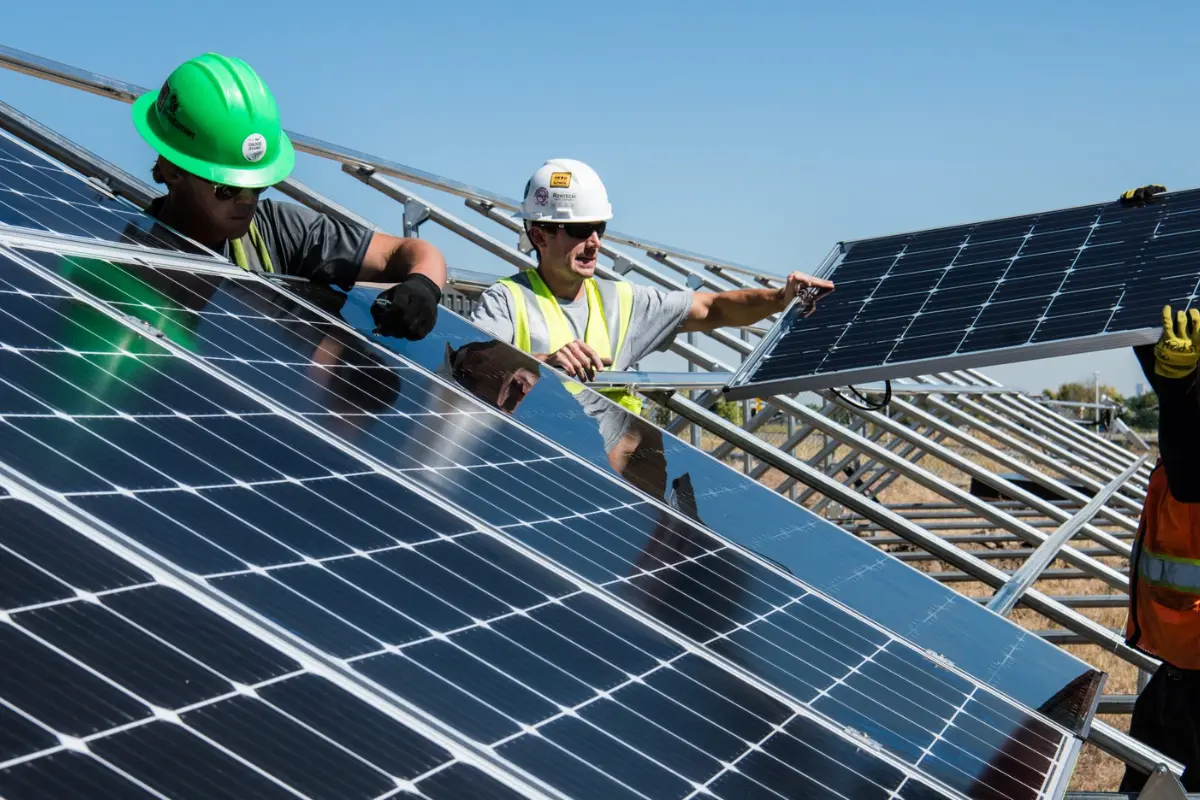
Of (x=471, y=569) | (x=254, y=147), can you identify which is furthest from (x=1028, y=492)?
(x=471, y=569)

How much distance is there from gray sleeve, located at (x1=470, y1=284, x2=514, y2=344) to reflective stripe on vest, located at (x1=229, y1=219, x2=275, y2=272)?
0.90 m

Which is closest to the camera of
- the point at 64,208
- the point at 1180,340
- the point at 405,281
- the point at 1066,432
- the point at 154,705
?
the point at 154,705

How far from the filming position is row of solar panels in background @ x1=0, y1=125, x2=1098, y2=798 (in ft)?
6.48

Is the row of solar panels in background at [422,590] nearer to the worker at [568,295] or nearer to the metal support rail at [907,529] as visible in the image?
the metal support rail at [907,529]

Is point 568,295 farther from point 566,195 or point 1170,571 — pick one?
point 1170,571

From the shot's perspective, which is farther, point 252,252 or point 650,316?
point 650,316

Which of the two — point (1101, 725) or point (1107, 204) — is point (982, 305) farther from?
point (1101, 725)

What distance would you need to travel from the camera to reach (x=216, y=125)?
4.14 meters

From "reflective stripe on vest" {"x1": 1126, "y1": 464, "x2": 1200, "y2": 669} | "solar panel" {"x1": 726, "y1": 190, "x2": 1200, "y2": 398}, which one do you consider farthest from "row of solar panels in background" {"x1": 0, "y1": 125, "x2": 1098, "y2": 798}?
"reflective stripe on vest" {"x1": 1126, "y1": 464, "x2": 1200, "y2": 669}

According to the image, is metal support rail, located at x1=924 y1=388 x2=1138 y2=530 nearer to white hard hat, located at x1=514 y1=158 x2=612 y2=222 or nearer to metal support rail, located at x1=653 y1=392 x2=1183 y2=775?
metal support rail, located at x1=653 y1=392 x2=1183 y2=775

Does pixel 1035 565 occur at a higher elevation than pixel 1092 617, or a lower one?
higher

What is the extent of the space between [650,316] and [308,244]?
154 centimetres

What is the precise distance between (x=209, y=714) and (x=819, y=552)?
112 inches

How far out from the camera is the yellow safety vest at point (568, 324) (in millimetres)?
5215
